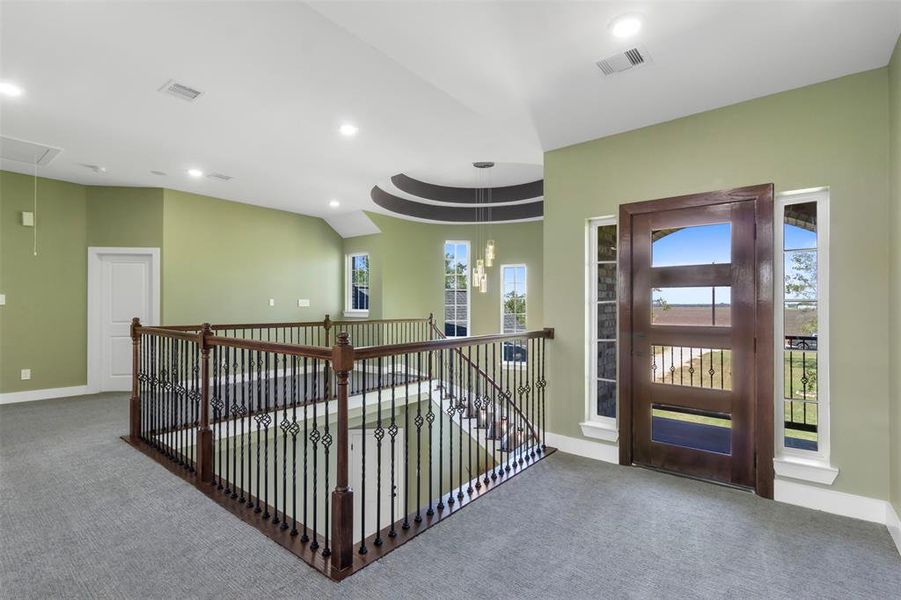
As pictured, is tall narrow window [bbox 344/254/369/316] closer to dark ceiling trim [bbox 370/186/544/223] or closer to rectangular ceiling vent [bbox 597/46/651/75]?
dark ceiling trim [bbox 370/186/544/223]

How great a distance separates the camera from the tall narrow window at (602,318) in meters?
3.72

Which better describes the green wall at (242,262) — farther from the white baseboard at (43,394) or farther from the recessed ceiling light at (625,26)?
the recessed ceiling light at (625,26)

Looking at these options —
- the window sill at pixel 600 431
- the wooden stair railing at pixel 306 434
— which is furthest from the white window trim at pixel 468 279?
the window sill at pixel 600 431

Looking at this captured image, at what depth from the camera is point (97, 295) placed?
585 centimetres

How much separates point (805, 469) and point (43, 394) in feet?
26.3

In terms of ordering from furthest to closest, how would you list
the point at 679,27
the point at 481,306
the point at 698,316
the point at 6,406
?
the point at 481,306, the point at 6,406, the point at 698,316, the point at 679,27

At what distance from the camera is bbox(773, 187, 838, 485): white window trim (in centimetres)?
277

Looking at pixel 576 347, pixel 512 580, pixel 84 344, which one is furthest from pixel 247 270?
pixel 512 580

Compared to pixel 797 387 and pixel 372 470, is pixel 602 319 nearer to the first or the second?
pixel 797 387

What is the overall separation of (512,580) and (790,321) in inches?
100

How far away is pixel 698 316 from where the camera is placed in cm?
324

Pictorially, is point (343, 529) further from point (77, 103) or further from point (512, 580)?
point (77, 103)

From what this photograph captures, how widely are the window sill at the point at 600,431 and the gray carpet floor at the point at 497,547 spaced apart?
40 cm

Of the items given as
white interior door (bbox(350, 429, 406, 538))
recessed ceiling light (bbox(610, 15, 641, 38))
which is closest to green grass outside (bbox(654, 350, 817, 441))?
recessed ceiling light (bbox(610, 15, 641, 38))
